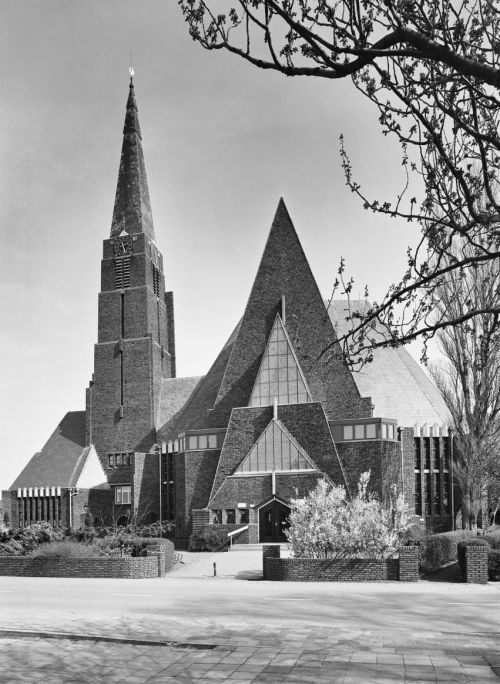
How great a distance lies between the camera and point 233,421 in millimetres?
42594

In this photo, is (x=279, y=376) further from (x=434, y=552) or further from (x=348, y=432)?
(x=434, y=552)

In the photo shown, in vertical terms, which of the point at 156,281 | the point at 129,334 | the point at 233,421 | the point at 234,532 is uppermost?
the point at 156,281

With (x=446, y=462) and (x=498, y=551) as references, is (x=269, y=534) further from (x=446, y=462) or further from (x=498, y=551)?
(x=498, y=551)

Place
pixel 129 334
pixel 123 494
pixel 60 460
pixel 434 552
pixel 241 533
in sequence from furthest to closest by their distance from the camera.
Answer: pixel 129 334 → pixel 60 460 → pixel 123 494 → pixel 241 533 → pixel 434 552

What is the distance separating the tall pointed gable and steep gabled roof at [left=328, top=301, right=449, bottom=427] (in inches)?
65.0

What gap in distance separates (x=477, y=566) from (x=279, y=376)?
23.1m

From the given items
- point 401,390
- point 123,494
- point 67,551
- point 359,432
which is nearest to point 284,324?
point 359,432

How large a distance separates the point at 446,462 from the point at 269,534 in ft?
33.7

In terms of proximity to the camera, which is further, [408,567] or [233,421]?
[233,421]

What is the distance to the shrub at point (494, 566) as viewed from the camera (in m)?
21.4

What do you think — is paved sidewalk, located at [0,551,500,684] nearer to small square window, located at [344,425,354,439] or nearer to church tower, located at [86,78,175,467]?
small square window, located at [344,425,354,439]

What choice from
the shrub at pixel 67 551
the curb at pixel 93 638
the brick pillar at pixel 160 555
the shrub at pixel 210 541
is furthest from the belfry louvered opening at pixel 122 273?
the curb at pixel 93 638

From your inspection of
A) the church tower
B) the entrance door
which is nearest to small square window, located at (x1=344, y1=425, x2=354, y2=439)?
the entrance door

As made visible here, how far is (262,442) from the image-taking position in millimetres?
41531
